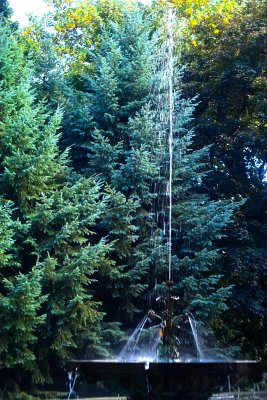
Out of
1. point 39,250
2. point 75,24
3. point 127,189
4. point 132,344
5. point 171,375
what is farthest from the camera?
point 75,24

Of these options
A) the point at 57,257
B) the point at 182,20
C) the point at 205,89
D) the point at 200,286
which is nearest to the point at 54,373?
the point at 57,257

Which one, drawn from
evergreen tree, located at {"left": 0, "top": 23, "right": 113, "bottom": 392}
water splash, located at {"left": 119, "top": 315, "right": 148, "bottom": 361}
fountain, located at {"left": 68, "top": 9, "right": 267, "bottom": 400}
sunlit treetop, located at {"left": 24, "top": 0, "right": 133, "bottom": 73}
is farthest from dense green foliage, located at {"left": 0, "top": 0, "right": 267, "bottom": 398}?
fountain, located at {"left": 68, "top": 9, "right": 267, "bottom": 400}

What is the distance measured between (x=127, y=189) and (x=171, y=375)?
7.83 metres

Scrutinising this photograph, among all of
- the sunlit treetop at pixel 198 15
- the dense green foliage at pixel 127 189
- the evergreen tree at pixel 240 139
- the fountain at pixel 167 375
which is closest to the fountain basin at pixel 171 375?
the fountain at pixel 167 375

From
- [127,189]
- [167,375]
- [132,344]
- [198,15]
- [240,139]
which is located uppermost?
→ [198,15]

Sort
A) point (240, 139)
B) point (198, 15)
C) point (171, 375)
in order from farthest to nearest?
point (198, 15) → point (240, 139) → point (171, 375)

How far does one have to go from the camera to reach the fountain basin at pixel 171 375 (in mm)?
5654

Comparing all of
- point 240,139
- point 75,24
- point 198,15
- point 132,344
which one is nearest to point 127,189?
point 132,344

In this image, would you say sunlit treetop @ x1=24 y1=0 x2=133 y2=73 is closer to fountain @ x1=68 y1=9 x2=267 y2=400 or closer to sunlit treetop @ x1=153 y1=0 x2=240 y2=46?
sunlit treetop @ x1=153 y1=0 x2=240 y2=46

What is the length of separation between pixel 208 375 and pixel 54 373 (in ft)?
22.8

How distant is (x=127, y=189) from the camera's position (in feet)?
43.5

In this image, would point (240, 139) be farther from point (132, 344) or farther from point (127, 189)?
point (132, 344)

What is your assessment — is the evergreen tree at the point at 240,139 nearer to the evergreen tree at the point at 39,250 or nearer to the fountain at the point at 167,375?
the evergreen tree at the point at 39,250

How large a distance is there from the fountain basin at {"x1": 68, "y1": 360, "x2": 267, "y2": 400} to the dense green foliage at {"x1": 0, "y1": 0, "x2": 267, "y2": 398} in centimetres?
470
